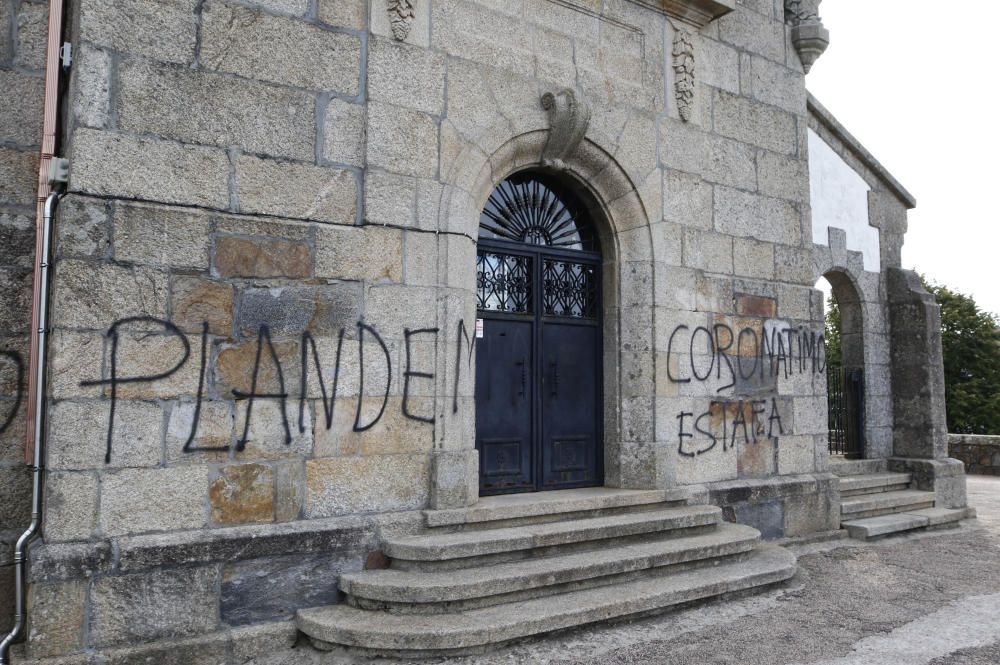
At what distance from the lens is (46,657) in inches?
144

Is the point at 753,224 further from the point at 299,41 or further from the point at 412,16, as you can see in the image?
the point at 299,41

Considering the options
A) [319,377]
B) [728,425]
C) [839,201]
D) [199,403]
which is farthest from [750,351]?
[199,403]

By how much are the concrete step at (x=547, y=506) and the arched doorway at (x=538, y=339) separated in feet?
0.94

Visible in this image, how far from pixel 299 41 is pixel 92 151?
1.41 m

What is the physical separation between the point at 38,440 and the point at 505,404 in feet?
10.0

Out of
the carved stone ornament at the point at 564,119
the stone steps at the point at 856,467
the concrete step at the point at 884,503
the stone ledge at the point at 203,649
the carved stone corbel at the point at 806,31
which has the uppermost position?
the carved stone corbel at the point at 806,31

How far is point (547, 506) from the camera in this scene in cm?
517

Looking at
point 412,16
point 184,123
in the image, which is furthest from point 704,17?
point 184,123

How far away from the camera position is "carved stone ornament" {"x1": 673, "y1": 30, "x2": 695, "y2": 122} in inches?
251

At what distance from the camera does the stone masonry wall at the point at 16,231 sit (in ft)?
13.6

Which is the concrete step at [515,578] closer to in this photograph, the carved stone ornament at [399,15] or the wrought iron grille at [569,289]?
the wrought iron grille at [569,289]

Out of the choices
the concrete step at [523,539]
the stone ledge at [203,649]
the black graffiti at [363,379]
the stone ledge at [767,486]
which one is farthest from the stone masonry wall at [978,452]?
the stone ledge at [203,649]

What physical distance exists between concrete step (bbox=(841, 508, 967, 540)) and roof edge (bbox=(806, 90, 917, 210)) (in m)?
3.92

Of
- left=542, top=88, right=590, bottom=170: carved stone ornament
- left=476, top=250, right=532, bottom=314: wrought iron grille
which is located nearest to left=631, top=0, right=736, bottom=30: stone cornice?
left=542, top=88, right=590, bottom=170: carved stone ornament
